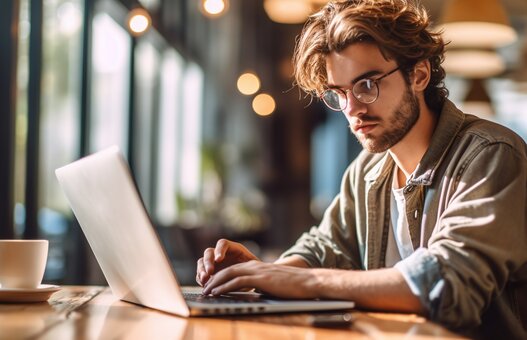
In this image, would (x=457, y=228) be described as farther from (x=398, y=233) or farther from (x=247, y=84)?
(x=247, y=84)

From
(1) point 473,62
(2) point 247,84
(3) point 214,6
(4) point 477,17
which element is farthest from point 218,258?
(2) point 247,84

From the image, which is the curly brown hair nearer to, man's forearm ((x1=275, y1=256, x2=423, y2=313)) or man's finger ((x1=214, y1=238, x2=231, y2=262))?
man's finger ((x1=214, y1=238, x2=231, y2=262))

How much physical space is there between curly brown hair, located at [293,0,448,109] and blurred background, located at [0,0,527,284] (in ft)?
0.81

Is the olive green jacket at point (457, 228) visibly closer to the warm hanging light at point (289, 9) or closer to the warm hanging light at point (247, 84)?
the warm hanging light at point (289, 9)

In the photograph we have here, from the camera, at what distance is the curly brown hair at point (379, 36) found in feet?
7.32

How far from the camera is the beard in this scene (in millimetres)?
2246

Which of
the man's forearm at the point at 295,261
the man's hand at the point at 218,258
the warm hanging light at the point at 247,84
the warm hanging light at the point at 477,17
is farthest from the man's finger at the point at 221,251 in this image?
the warm hanging light at the point at 247,84

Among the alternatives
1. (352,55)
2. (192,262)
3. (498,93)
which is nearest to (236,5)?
(192,262)

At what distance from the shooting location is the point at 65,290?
7.29 feet

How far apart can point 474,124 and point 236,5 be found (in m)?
10.6

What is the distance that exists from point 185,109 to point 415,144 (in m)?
9.06

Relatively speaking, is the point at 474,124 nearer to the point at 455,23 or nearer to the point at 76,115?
the point at 455,23

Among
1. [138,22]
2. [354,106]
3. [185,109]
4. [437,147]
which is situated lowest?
[437,147]

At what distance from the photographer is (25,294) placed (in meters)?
1.89
